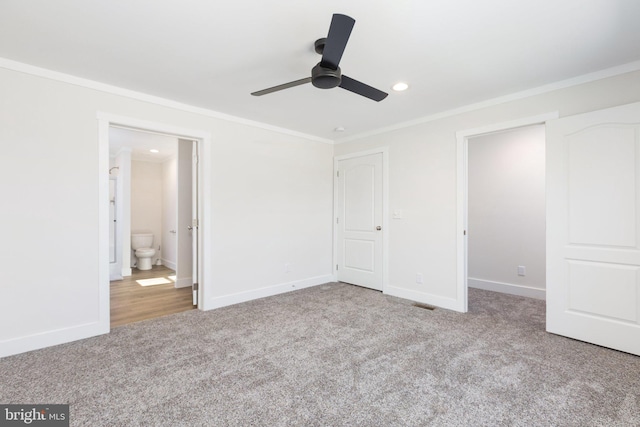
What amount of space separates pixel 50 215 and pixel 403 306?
12.1 feet

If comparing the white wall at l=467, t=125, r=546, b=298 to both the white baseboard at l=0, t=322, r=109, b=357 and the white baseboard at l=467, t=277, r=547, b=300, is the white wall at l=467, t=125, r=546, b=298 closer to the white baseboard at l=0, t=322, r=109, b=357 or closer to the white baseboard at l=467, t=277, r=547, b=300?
the white baseboard at l=467, t=277, r=547, b=300

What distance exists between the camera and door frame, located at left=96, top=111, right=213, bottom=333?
293 centimetres

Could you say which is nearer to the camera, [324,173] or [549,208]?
[549,208]

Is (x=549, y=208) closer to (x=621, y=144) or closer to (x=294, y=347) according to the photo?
(x=621, y=144)

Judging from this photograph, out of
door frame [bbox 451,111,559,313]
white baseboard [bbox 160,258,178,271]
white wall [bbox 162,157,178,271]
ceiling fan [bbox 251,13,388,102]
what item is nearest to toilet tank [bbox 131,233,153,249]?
white wall [bbox 162,157,178,271]

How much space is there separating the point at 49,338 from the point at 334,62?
3.24 metres

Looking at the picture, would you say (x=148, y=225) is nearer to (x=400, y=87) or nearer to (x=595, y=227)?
(x=400, y=87)

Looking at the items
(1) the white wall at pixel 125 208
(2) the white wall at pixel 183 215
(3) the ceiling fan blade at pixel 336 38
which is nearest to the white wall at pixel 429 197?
(3) the ceiling fan blade at pixel 336 38

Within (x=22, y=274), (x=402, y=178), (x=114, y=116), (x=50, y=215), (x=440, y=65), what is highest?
(x=440, y=65)

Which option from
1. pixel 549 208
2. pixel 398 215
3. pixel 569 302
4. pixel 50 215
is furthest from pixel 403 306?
pixel 50 215

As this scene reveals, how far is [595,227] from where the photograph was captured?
2684 mm

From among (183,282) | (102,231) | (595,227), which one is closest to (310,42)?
(102,231)

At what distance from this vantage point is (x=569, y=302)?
2828 mm

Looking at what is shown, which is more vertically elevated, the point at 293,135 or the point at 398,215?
the point at 293,135
